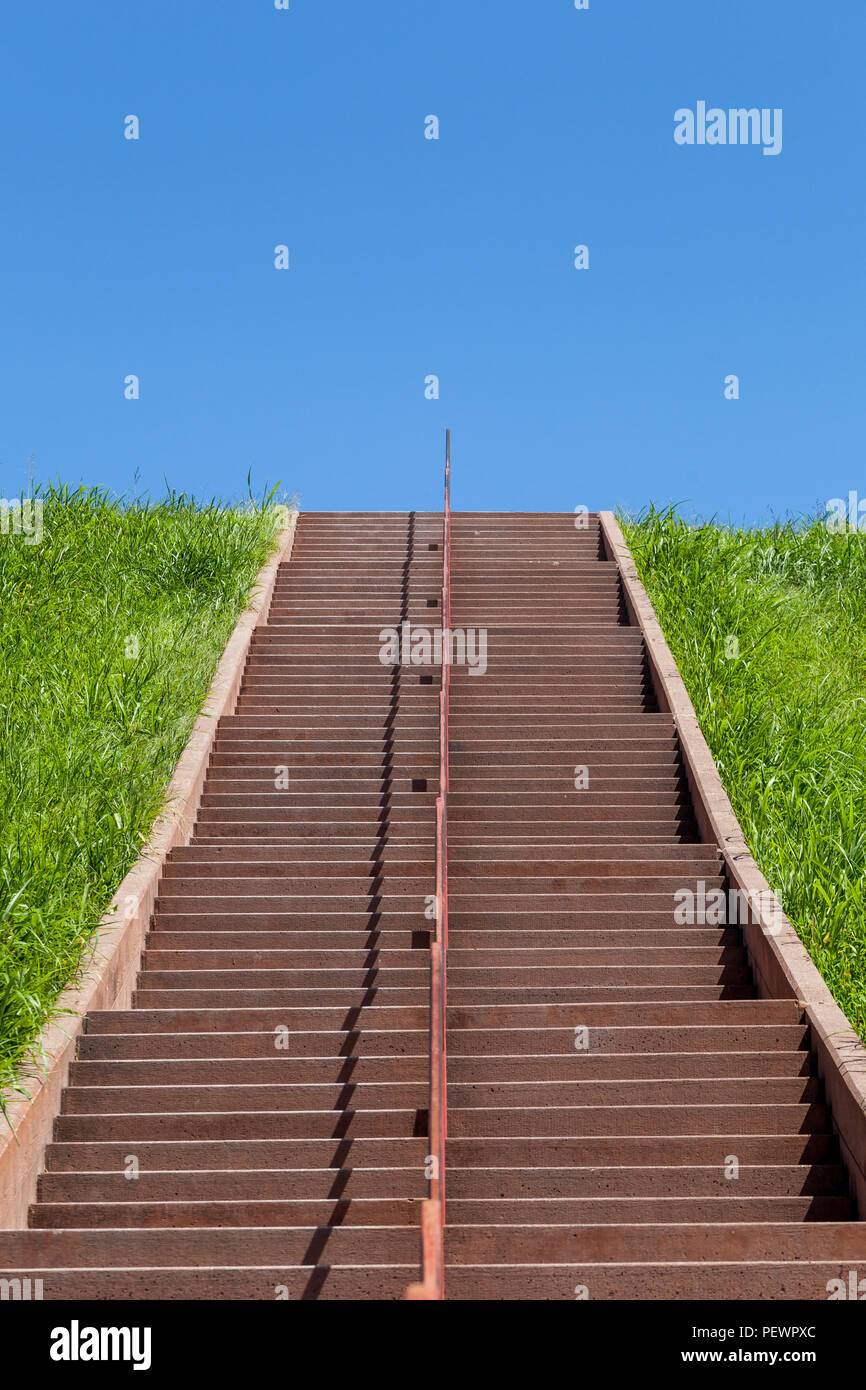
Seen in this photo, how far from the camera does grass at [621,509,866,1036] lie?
795 centimetres

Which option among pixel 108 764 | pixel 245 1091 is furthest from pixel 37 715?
pixel 245 1091

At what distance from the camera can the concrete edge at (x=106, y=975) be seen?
238 inches

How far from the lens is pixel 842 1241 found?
5.52 meters

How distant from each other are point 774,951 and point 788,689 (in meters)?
4.53

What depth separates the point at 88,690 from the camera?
35.0 feet

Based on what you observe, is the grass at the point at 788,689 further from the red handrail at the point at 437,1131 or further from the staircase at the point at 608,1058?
the red handrail at the point at 437,1131

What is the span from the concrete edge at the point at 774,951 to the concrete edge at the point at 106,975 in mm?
3768

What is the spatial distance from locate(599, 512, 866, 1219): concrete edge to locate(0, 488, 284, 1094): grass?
154 inches
